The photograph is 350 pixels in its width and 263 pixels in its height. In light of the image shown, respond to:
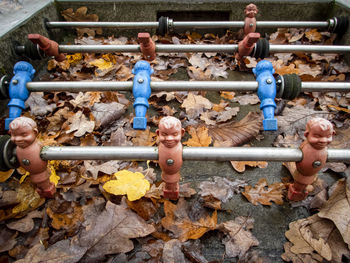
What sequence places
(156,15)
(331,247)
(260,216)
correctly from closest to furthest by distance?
(331,247)
(260,216)
(156,15)

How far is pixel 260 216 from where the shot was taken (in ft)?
4.94

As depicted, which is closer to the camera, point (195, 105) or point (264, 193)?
point (264, 193)

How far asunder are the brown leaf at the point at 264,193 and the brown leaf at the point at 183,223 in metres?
0.29

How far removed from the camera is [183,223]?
142 centimetres

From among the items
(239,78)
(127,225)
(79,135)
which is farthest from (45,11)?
(127,225)

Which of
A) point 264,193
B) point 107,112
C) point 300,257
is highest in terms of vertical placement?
point 107,112

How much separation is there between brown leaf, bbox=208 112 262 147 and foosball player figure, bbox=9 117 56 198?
1213 mm

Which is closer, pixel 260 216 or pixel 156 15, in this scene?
pixel 260 216

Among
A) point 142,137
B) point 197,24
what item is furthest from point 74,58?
point 142,137

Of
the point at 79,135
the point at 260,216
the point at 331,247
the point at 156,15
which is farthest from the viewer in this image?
the point at 156,15

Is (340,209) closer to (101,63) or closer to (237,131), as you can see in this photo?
(237,131)

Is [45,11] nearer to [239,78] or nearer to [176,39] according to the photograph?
[176,39]

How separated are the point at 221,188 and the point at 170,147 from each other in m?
0.62

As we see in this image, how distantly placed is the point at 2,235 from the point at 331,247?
5.99ft
